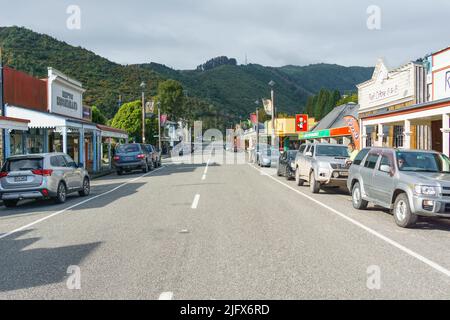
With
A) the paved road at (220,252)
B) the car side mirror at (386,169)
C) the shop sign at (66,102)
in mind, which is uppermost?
the shop sign at (66,102)

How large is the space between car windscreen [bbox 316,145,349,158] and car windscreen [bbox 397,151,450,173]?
6256mm

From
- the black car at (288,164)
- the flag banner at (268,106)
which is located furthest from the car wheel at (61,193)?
the flag banner at (268,106)

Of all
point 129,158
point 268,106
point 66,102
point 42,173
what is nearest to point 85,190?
point 42,173

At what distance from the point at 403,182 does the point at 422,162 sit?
1.41 meters

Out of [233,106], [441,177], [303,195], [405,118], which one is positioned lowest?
[303,195]

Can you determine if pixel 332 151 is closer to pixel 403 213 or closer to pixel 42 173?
pixel 403 213

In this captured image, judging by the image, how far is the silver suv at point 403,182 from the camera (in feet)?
29.3

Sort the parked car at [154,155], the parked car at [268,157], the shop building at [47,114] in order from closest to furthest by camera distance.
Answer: the shop building at [47,114] < the parked car at [154,155] < the parked car at [268,157]

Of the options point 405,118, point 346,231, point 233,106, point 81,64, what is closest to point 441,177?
point 346,231

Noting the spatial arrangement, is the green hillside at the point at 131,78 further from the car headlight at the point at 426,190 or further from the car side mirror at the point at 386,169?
the car headlight at the point at 426,190

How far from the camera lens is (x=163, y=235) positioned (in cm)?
849

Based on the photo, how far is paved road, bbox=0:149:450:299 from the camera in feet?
17.3
